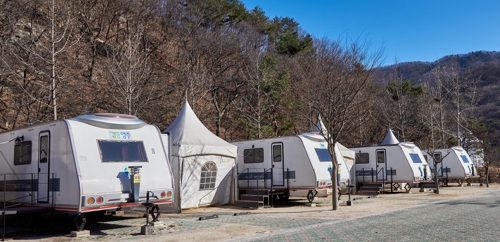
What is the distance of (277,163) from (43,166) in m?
9.88

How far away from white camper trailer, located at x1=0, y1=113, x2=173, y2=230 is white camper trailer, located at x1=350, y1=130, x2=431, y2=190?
16085mm

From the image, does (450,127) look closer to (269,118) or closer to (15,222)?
(269,118)

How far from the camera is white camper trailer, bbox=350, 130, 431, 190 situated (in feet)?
79.9

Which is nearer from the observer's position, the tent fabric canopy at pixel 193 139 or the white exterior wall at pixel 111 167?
the white exterior wall at pixel 111 167

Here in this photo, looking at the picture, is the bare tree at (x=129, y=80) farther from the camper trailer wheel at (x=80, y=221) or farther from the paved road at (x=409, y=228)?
the paved road at (x=409, y=228)

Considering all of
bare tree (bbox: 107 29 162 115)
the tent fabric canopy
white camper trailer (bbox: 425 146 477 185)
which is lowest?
white camper trailer (bbox: 425 146 477 185)

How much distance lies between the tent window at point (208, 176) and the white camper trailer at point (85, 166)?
4892 mm

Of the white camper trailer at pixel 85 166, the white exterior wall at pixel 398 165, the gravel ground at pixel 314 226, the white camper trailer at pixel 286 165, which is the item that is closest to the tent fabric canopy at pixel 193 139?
the white camper trailer at pixel 286 165

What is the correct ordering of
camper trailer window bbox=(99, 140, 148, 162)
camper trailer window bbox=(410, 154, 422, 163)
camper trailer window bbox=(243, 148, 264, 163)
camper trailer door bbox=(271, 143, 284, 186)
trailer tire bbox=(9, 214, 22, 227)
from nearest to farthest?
camper trailer window bbox=(99, 140, 148, 162)
trailer tire bbox=(9, 214, 22, 227)
camper trailer door bbox=(271, 143, 284, 186)
camper trailer window bbox=(243, 148, 264, 163)
camper trailer window bbox=(410, 154, 422, 163)

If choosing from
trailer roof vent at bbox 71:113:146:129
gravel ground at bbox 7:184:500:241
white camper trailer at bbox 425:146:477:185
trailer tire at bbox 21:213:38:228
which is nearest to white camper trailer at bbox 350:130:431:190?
white camper trailer at bbox 425:146:477:185

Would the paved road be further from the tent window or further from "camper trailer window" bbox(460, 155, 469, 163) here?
"camper trailer window" bbox(460, 155, 469, 163)

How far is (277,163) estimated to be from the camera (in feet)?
60.7

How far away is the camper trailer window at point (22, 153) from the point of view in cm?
1144

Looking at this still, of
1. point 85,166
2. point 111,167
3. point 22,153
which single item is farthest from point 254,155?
point 85,166
